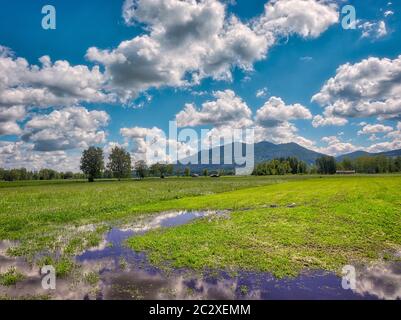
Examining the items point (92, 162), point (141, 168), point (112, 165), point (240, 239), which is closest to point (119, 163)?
point (112, 165)

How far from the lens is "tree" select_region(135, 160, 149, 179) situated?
179 m

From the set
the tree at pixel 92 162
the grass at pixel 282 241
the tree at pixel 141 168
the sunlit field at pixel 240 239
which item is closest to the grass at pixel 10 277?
the sunlit field at pixel 240 239

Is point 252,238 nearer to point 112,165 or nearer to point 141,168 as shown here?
point 112,165

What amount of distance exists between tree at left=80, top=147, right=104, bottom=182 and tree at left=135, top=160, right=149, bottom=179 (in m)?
45.9

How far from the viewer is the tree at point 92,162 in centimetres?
13138

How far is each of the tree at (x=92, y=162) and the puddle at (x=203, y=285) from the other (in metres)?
125

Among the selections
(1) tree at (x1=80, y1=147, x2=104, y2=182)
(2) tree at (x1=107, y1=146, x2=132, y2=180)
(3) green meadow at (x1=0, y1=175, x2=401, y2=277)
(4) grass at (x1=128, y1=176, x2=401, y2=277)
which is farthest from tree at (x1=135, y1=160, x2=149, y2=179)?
(4) grass at (x1=128, y1=176, x2=401, y2=277)

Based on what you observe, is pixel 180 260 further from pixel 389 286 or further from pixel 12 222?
pixel 12 222

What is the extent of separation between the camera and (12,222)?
24.0 meters

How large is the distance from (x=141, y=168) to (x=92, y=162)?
4929 cm

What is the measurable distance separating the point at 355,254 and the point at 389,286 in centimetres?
365

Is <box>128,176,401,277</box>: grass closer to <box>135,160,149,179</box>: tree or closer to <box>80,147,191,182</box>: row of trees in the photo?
<box>80,147,191,182</box>: row of trees

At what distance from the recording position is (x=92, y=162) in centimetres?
13212
